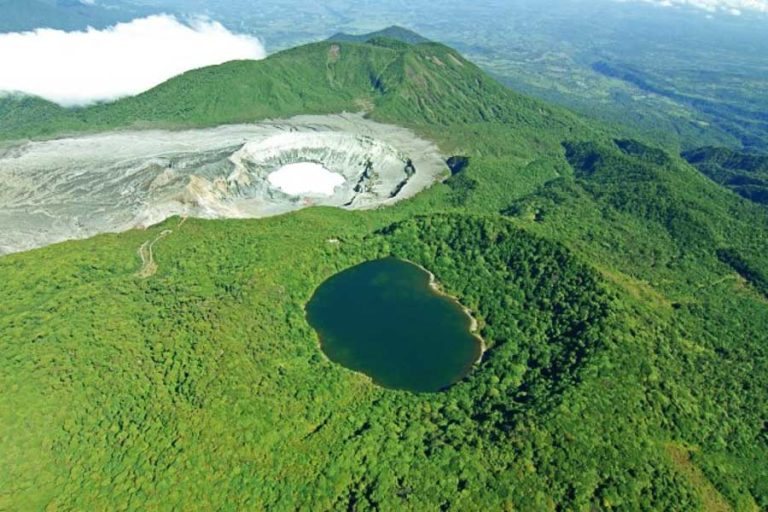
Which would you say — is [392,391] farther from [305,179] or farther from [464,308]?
[305,179]

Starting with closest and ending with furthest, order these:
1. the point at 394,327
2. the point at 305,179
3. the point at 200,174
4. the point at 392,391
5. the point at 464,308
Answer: the point at 392,391 < the point at 394,327 < the point at 464,308 < the point at 200,174 < the point at 305,179

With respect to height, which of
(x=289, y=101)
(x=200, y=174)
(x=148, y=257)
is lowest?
(x=289, y=101)

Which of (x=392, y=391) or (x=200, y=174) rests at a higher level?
(x=392, y=391)

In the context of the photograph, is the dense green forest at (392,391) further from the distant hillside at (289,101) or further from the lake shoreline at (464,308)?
the distant hillside at (289,101)

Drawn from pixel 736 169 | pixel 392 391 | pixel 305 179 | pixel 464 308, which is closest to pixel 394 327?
pixel 464 308

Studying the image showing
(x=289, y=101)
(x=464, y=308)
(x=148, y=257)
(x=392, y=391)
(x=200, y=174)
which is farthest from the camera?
(x=289, y=101)

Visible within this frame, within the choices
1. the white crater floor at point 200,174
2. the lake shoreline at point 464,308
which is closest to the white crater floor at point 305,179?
the white crater floor at point 200,174

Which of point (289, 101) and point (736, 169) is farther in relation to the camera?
point (289, 101)

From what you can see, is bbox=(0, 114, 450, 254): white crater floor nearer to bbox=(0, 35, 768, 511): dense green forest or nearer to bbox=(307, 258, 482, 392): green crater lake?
bbox=(0, 35, 768, 511): dense green forest
